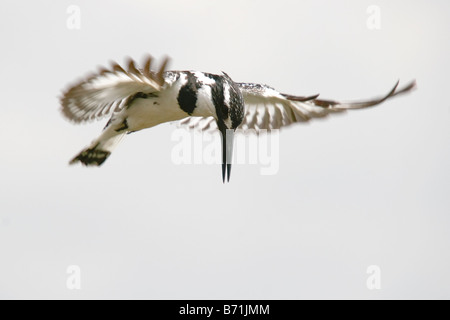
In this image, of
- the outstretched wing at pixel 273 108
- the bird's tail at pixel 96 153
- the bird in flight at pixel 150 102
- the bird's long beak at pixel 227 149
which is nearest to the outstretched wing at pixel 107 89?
the bird in flight at pixel 150 102

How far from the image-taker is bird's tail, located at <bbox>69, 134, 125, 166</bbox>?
9.70m

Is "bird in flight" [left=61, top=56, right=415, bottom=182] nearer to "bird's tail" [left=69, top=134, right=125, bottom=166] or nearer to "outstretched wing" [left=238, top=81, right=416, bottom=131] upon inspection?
"bird's tail" [left=69, top=134, right=125, bottom=166]

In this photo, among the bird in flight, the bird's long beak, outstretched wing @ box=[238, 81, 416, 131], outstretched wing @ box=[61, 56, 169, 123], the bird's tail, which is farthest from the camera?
outstretched wing @ box=[238, 81, 416, 131]

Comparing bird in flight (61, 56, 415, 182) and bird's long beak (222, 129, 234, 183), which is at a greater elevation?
→ bird in flight (61, 56, 415, 182)

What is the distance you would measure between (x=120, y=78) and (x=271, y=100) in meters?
2.35

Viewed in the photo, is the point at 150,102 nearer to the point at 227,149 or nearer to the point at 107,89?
the point at 107,89

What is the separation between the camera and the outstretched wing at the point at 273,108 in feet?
32.8

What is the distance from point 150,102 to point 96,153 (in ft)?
3.53

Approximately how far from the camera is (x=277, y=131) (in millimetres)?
10344

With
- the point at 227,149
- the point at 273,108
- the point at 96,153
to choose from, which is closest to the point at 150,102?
the point at 227,149

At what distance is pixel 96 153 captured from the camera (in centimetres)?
974

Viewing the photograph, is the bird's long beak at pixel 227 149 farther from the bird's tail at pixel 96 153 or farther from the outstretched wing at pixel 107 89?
the bird's tail at pixel 96 153

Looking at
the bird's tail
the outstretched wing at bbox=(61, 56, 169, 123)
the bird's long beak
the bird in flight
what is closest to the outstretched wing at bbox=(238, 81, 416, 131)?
the bird in flight
